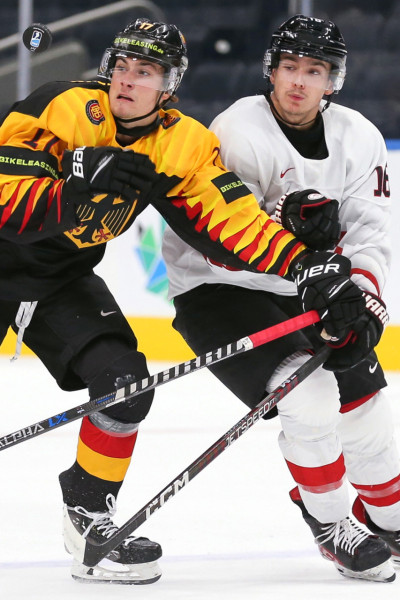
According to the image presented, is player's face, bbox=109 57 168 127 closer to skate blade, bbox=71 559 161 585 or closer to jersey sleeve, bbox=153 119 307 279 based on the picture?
jersey sleeve, bbox=153 119 307 279

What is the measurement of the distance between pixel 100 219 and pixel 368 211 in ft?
2.30

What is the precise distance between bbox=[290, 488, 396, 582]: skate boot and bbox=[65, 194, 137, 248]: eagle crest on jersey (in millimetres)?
800

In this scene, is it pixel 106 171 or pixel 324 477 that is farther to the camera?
pixel 324 477

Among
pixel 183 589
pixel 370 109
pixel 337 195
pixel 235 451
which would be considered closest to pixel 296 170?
pixel 337 195

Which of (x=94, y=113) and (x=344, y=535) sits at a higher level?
(x=94, y=113)

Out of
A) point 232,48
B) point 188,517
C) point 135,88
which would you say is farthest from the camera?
point 232,48

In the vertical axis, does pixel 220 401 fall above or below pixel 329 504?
below

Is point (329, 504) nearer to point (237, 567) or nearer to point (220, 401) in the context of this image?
point (237, 567)

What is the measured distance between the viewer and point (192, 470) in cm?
233

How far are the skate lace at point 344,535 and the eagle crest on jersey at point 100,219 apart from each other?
31.9 inches

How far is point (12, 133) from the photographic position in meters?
2.40

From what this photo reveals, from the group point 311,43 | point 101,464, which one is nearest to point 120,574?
point 101,464

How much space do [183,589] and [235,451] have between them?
143 cm

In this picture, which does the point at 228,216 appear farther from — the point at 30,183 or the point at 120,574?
the point at 120,574
